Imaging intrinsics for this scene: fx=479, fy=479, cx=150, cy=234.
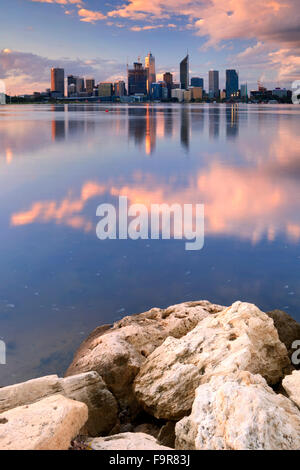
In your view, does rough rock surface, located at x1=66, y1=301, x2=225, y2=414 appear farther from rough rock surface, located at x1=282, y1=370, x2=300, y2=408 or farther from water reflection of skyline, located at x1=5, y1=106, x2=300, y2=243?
water reflection of skyline, located at x1=5, y1=106, x2=300, y2=243

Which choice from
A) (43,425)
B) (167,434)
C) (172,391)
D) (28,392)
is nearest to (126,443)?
(43,425)

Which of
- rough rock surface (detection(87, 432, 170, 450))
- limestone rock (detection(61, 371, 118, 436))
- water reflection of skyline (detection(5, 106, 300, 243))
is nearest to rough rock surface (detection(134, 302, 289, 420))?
limestone rock (detection(61, 371, 118, 436))

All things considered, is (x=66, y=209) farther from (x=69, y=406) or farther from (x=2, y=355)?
(x=69, y=406)

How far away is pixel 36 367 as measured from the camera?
19.9 feet

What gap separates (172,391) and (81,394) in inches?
35.0

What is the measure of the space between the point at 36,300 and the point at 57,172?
12.9 meters

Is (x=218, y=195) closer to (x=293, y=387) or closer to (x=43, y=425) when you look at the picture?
(x=293, y=387)

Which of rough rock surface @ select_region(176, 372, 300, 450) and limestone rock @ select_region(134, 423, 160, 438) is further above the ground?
rough rock surface @ select_region(176, 372, 300, 450)

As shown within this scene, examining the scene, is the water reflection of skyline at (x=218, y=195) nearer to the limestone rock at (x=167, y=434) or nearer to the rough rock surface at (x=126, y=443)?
the limestone rock at (x=167, y=434)

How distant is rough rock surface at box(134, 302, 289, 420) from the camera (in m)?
4.60

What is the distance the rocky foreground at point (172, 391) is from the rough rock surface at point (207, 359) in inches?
0.4

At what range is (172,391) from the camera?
4.64 m

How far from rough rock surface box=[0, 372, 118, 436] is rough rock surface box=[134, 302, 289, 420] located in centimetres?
34
